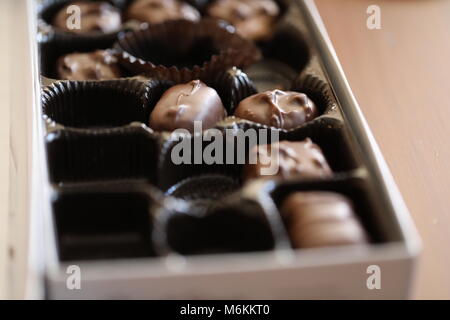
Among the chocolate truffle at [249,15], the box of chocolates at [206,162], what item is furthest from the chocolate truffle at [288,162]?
the chocolate truffle at [249,15]

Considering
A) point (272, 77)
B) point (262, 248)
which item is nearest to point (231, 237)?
point (262, 248)

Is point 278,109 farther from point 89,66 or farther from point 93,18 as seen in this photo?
point 93,18

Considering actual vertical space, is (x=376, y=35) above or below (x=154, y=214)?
above

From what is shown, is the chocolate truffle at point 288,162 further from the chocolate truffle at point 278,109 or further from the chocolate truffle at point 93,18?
the chocolate truffle at point 93,18

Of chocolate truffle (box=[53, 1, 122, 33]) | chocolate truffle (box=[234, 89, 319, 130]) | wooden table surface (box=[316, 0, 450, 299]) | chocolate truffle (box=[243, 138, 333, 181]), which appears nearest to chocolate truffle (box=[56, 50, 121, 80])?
chocolate truffle (box=[53, 1, 122, 33])

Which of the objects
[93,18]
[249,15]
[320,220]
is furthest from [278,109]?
[93,18]

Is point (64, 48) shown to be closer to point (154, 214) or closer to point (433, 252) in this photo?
point (154, 214)
